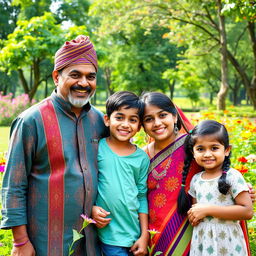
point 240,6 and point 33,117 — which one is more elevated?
point 240,6

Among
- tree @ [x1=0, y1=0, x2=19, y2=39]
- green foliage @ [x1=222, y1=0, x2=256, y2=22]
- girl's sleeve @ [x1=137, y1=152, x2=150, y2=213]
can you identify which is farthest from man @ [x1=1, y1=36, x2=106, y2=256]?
tree @ [x1=0, y1=0, x2=19, y2=39]

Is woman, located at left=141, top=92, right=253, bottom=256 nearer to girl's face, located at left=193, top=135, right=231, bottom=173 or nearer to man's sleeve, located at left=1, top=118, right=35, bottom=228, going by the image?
girl's face, located at left=193, top=135, right=231, bottom=173

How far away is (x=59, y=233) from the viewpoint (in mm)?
2137

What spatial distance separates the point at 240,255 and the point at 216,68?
32309mm

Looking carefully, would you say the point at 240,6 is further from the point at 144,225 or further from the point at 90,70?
the point at 144,225

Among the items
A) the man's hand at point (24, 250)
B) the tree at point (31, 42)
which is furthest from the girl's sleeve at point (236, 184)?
the tree at point (31, 42)

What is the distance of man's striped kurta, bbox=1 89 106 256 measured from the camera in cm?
203

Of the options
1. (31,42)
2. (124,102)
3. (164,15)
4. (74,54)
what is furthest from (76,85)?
(164,15)

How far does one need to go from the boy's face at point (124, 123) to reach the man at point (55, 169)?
0.19m

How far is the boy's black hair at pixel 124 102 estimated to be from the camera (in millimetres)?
2330

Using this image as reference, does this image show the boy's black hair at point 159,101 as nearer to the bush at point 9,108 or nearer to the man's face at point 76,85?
the man's face at point 76,85

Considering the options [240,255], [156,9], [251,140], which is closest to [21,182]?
[240,255]

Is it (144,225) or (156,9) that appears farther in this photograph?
(156,9)

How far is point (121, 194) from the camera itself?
220 cm
